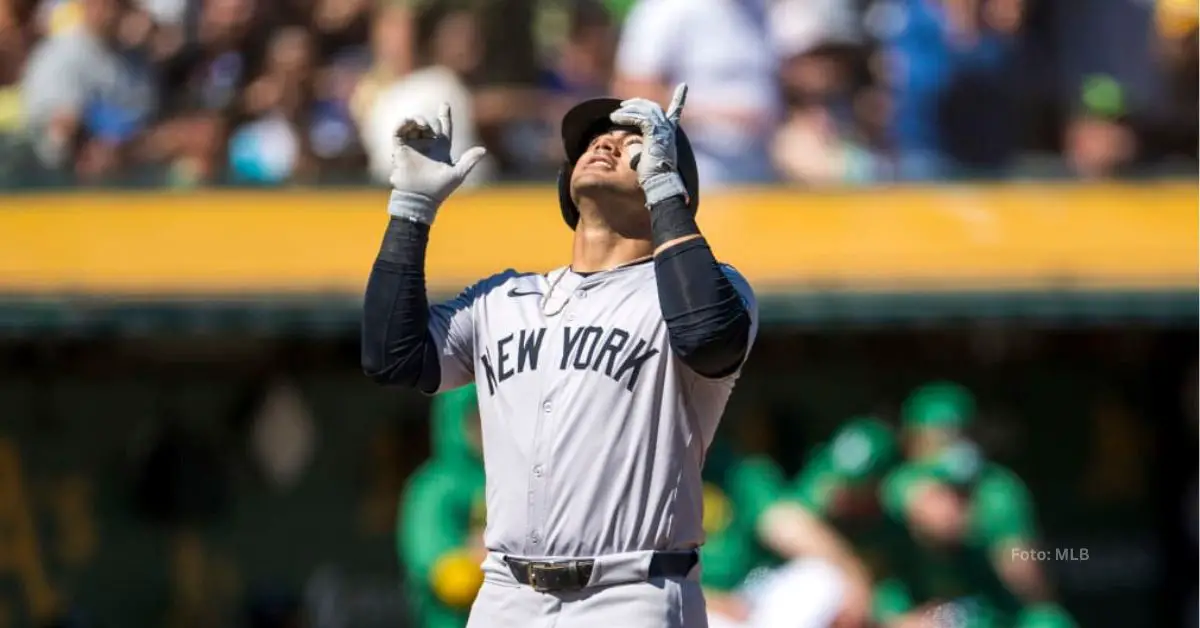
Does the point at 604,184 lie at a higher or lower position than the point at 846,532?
higher

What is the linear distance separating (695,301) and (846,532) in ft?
14.0

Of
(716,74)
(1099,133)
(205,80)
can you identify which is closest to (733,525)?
(716,74)

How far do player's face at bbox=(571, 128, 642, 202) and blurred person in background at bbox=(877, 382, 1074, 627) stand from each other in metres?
3.88

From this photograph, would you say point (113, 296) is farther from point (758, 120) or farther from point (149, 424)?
point (758, 120)

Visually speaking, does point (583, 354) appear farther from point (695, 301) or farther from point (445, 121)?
point (445, 121)

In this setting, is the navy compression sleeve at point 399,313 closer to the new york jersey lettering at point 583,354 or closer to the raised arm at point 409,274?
the raised arm at point 409,274

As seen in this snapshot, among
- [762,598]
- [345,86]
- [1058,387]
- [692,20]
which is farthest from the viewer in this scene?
[1058,387]

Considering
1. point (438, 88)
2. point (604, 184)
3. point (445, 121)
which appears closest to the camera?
point (604, 184)

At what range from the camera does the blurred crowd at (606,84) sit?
7.94 metres

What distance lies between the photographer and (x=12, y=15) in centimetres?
850

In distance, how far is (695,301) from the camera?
3.65 meters

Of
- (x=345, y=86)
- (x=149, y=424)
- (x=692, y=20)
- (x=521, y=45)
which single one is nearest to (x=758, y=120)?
(x=692, y=20)

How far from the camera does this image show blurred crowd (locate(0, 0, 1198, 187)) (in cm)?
794

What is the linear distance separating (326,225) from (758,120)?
1697mm
